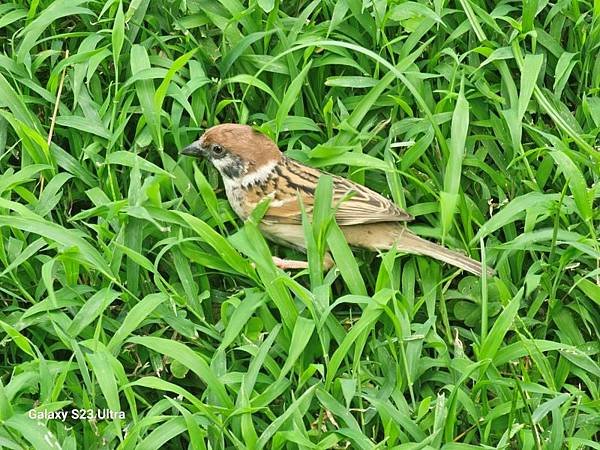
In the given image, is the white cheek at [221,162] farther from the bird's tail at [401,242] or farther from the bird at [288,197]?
the bird's tail at [401,242]

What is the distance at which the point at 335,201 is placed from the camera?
5.29m

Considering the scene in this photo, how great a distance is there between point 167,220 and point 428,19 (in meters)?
1.61

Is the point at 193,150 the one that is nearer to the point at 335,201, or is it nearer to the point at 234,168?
the point at 234,168

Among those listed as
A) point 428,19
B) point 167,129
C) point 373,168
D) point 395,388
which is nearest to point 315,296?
point 395,388

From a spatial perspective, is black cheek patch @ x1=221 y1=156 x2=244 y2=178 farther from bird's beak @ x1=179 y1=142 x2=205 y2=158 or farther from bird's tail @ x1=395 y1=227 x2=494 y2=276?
bird's tail @ x1=395 y1=227 x2=494 y2=276

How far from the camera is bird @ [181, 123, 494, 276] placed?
5266mm

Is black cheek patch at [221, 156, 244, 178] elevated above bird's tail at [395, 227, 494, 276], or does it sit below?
above

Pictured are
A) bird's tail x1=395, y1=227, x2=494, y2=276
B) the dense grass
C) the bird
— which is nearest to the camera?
the dense grass

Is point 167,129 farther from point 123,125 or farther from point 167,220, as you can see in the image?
point 167,220

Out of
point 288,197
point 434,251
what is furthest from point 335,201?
point 434,251

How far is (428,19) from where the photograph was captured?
584 cm

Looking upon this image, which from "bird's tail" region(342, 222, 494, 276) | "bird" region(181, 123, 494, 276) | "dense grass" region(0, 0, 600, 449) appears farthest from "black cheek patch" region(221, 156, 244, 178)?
"bird's tail" region(342, 222, 494, 276)

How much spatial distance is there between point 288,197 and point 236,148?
12.3 inches

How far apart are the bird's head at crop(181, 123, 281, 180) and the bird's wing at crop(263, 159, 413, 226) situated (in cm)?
10
